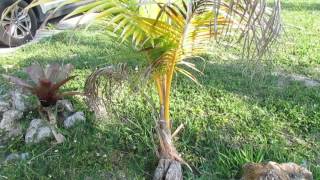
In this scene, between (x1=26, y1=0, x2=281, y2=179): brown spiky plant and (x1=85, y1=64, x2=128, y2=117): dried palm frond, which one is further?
(x1=85, y1=64, x2=128, y2=117): dried palm frond

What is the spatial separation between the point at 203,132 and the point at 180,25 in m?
1.62

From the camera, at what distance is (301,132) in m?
3.87

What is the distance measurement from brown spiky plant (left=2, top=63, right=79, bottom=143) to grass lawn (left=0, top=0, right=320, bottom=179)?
0.25 metres

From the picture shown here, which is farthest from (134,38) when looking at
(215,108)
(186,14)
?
(215,108)

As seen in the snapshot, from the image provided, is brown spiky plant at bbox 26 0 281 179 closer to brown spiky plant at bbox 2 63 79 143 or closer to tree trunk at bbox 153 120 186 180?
tree trunk at bbox 153 120 186 180

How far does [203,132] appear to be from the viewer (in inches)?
Result: 150

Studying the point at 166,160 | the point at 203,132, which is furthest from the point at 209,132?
the point at 166,160

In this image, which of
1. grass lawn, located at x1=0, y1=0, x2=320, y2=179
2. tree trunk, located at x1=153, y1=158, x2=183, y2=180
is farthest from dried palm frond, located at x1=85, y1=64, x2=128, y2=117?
tree trunk, located at x1=153, y1=158, x2=183, y2=180

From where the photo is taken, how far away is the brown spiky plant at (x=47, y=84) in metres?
A: 3.73

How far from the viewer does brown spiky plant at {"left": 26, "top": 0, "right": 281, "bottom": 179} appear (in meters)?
2.01

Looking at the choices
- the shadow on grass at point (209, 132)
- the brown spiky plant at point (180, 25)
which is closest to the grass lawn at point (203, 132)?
the shadow on grass at point (209, 132)

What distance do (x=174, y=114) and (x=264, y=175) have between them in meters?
1.32

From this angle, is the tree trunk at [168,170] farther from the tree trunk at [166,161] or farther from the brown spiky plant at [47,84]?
the brown spiky plant at [47,84]

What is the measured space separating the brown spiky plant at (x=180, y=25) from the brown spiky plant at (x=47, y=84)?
130 centimetres
